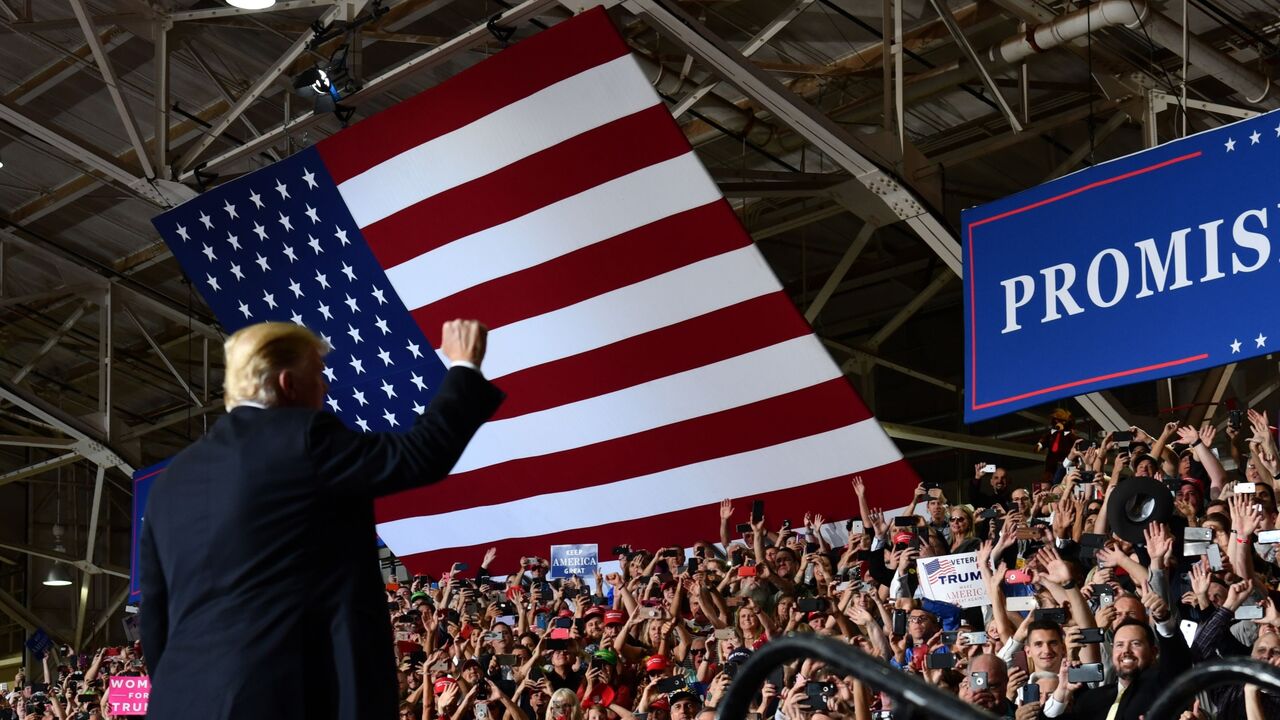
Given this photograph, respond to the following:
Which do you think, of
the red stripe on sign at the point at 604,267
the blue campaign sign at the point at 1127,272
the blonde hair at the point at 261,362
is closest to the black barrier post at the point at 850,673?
the blonde hair at the point at 261,362

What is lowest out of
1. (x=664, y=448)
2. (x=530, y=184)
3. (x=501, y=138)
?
(x=664, y=448)

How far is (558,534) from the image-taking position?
11.3 m

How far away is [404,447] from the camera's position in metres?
2.09

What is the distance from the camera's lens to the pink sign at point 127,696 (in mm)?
8922

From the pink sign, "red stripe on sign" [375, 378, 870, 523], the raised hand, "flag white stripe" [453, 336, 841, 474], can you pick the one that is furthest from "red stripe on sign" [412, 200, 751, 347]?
the pink sign

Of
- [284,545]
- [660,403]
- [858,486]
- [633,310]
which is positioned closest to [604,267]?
[633,310]

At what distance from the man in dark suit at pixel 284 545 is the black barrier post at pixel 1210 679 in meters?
0.98

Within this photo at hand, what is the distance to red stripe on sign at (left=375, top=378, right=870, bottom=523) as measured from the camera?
9.68 m

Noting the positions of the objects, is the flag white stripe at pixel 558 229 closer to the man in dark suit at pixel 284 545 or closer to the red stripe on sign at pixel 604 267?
the red stripe on sign at pixel 604 267

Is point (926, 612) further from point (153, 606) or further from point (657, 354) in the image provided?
point (153, 606)

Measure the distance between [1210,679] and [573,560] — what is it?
863 centimetres

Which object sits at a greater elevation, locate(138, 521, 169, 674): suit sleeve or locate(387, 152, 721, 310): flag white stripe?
locate(387, 152, 721, 310): flag white stripe

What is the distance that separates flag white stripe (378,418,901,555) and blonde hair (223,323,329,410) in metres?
7.62

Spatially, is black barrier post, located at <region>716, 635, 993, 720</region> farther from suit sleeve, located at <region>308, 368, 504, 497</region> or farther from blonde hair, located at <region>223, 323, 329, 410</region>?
blonde hair, located at <region>223, 323, 329, 410</region>
